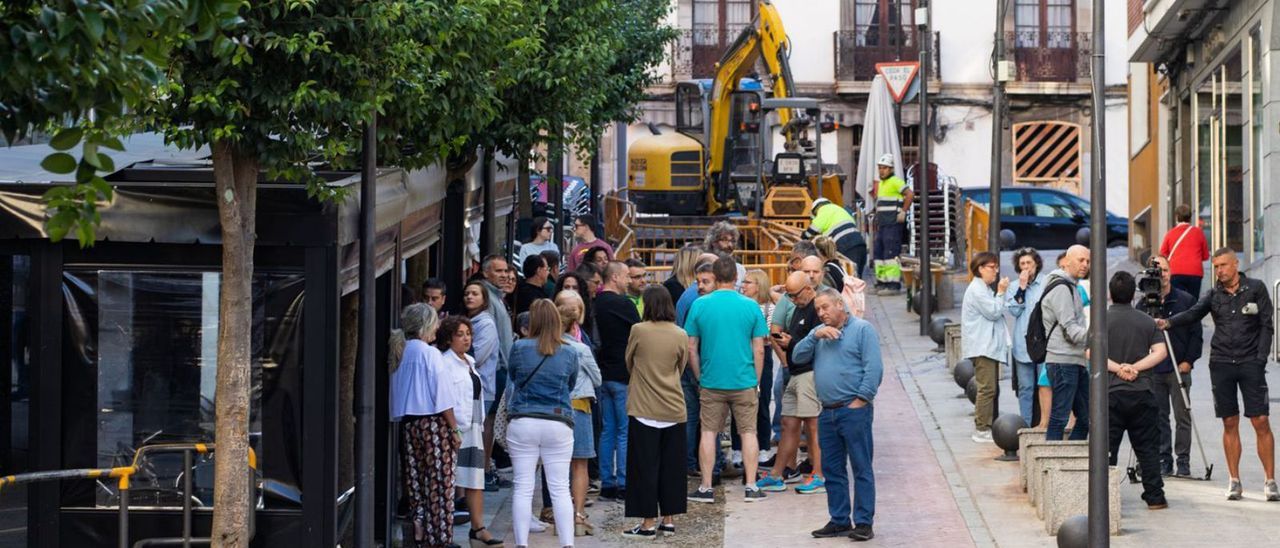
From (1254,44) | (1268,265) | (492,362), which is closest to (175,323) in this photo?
(492,362)

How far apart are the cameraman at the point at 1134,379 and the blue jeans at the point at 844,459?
1600 mm

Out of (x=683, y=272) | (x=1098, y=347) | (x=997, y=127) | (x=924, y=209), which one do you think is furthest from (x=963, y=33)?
(x=1098, y=347)

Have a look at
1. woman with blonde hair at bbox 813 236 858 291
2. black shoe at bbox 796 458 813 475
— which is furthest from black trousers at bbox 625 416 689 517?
woman with blonde hair at bbox 813 236 858 291

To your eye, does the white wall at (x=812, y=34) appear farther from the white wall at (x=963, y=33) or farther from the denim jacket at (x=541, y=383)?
the denim jacket at (x=541, y=383)

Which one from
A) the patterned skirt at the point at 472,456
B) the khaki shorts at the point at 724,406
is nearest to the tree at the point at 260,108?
the patterned skirt at the point at 472,456

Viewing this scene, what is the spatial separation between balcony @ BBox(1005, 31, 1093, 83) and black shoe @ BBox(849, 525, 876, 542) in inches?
1387

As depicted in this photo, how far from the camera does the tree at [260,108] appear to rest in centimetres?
905

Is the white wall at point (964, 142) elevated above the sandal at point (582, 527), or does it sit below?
above

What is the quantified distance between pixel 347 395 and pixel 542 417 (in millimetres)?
1300

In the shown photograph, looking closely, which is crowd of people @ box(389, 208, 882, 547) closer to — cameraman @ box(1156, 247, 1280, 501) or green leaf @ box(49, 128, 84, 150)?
cameraman @ box(1156, 247, 1280, 501)

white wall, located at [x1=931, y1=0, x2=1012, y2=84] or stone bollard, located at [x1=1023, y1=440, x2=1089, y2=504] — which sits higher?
white wall, located at [x1=931, y1=0, x2=1012, y2=84]

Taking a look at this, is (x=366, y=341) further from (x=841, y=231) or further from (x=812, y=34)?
(x=812, y=34)

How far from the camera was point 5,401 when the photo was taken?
Answer: 32.7ft

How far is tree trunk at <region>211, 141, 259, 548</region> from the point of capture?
9.06m
